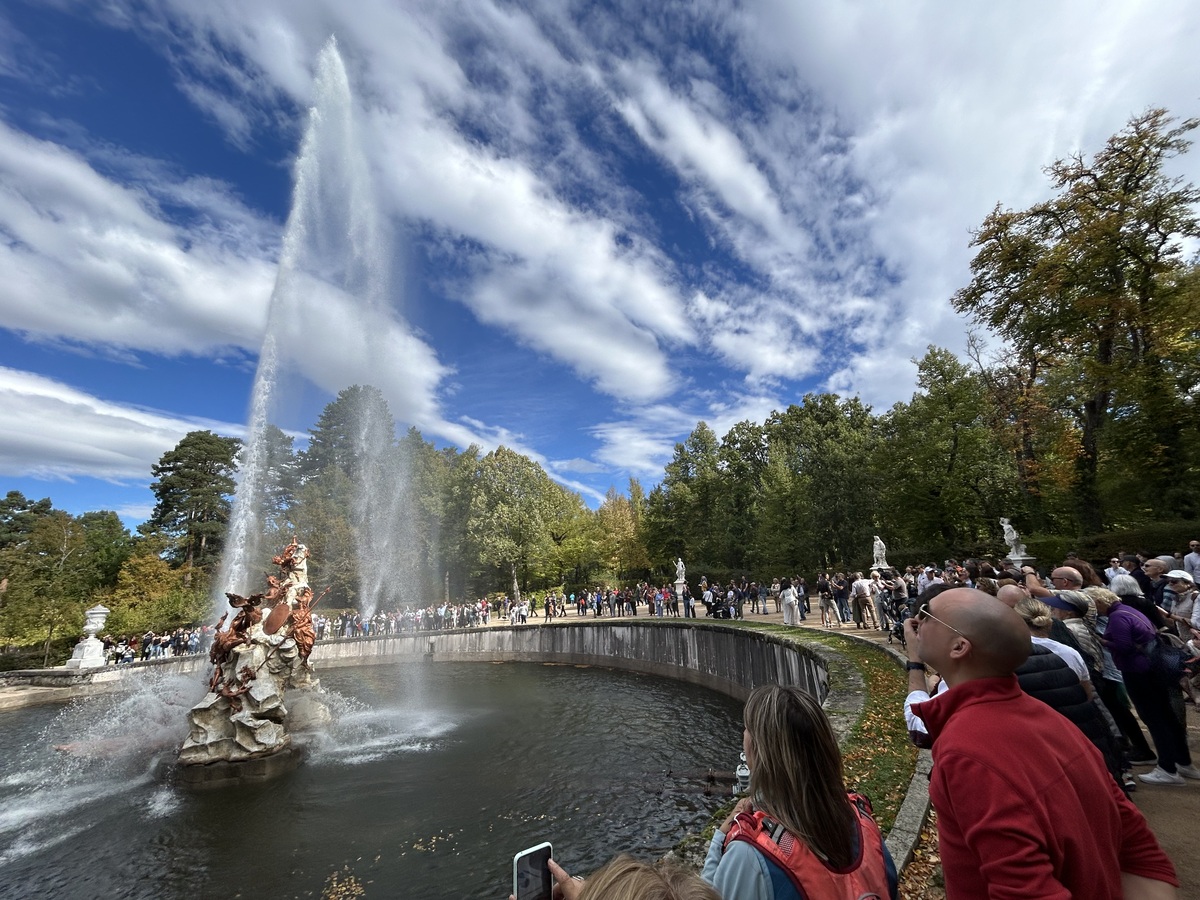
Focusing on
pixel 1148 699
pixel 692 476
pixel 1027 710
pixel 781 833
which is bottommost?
pixel 1148 699

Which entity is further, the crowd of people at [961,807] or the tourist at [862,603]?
the tourist at [862,603]

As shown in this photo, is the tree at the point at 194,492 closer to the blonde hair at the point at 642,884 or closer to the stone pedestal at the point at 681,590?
the stone pedestal at the point at 681,590

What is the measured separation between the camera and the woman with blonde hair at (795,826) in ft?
5.73

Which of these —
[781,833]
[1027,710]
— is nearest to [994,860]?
[1027,710]

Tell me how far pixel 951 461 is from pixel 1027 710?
35.8 m

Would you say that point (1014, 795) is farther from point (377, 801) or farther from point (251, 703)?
point (251, 703)

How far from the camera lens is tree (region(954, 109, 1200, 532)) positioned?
69.6 feet

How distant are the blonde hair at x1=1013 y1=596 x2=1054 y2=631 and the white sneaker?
2956 mm

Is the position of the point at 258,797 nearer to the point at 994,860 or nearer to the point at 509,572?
the point at 994,860

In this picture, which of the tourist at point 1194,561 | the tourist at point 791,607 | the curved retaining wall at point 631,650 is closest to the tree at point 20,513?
the curved retaining wall at point 631,650

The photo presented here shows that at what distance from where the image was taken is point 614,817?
970 centimetres

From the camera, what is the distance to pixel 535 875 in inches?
70.7

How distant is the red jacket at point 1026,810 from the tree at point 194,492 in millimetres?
66062

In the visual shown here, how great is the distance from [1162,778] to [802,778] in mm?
6531
